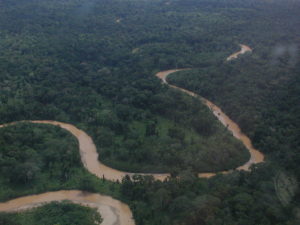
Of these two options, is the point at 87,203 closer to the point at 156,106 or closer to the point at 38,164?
the point at 38,164

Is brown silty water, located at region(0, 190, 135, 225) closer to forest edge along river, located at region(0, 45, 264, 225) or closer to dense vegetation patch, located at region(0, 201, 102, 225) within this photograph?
forest edge along river, located at region(0, 45, 264, 225)

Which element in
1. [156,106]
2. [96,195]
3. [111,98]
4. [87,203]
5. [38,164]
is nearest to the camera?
[87,203]

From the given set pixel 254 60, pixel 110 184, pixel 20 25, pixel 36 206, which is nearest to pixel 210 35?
pixel 254 60

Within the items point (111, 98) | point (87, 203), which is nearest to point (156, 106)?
point (111, 98)

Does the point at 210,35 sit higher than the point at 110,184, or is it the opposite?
the point at 210,35

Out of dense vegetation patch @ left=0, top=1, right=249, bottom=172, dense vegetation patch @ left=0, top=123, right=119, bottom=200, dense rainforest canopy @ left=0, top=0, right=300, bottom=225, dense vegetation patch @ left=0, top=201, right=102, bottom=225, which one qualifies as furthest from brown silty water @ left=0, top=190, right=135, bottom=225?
dense vegetation patch @ left=0, top=1, right=249, bottom=172

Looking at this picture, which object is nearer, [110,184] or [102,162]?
[110,184]

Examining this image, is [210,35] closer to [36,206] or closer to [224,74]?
[224,74]

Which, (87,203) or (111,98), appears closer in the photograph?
(87,203)

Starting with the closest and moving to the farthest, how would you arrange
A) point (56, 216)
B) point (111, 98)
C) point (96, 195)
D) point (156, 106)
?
point (56, 216) → point (96, 195) → point (156, 106) → point (111, 98)
